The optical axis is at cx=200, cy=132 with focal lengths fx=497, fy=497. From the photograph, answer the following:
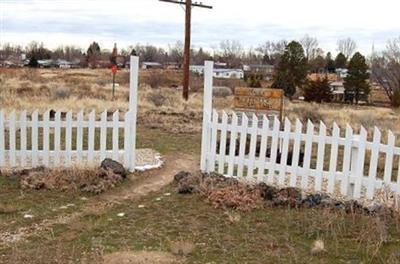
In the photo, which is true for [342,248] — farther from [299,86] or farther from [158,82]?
[158,82]

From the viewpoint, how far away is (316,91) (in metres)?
38.3

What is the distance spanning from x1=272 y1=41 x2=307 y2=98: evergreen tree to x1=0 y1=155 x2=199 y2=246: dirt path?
27809mm

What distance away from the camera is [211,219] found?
20.1 ft

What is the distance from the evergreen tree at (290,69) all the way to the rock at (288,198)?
30.6 metres

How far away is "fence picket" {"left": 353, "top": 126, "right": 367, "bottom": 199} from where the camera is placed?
268 inches

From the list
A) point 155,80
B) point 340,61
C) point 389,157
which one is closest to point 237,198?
point 389,157

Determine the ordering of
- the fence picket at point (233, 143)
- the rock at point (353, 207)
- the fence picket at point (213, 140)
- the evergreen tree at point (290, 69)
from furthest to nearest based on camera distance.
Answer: the evergreen tree at point (290, 69) → the fence picket at point (213, 140) → the fence picket at point (233, 143) → the rock at point (353, 207)

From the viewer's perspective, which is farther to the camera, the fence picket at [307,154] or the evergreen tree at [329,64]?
the evergreen tree at [329,64]

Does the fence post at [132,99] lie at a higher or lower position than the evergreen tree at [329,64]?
lower

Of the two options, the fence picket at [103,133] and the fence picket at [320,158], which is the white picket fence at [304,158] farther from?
the fence picket at [103,133]

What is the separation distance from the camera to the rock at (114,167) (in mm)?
8148

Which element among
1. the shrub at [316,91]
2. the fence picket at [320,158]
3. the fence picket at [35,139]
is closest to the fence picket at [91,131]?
the fence picket at [35,139]

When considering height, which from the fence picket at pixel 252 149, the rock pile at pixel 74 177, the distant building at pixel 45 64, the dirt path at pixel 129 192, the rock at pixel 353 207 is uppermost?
the distant building at pixel 45 64

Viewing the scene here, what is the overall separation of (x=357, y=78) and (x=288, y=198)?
125 ft
